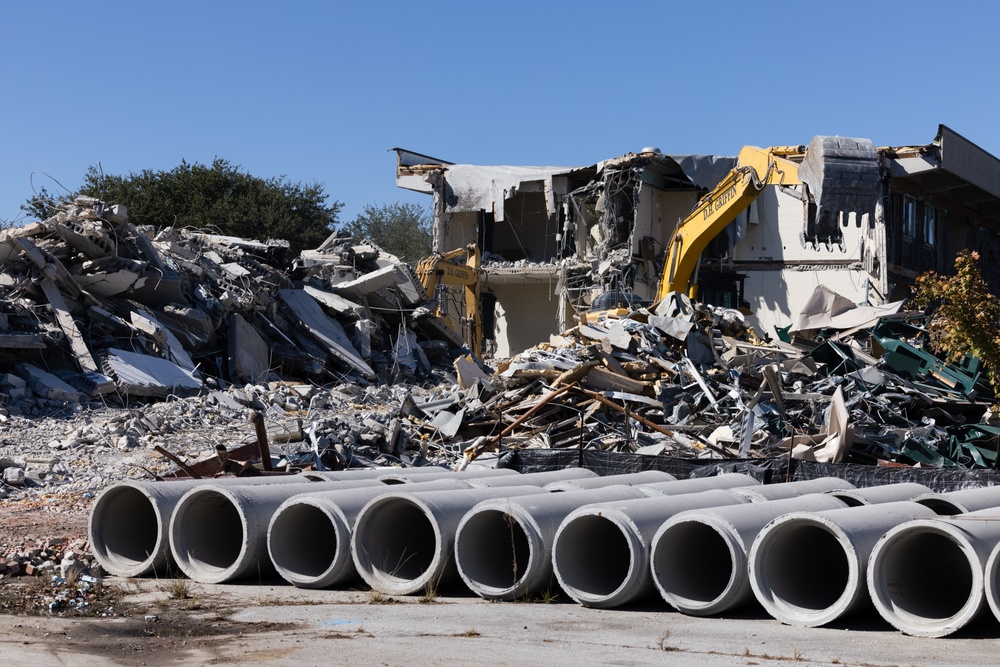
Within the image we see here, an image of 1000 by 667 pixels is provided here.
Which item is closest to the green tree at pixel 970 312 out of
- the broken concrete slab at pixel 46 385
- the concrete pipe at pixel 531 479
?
the concrete pipe at pixel 531 479

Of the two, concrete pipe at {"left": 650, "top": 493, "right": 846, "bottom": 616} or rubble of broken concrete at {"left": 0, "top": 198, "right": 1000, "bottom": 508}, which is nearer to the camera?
concrete pipe at {"left": 650, "top": 493, "right": 846, "bottom": 616}

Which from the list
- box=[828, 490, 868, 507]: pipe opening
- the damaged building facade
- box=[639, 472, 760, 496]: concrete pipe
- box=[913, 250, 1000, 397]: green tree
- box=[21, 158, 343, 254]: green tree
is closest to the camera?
box=[828, 490, 868, 507]: pipe opening

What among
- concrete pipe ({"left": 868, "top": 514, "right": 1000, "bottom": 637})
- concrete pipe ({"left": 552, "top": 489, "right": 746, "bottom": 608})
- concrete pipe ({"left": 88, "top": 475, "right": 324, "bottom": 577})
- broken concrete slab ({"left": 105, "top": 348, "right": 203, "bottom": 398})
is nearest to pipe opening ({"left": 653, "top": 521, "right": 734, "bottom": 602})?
concrete pipe ({"left": 552, "top": 489, "right": 746, "bottom": 608})

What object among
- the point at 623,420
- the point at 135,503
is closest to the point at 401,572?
the point at 135,503

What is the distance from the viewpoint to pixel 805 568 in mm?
7543

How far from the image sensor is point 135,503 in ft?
30.3

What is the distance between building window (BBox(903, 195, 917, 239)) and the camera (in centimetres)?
2947

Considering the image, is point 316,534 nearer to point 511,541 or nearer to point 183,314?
point 511,541

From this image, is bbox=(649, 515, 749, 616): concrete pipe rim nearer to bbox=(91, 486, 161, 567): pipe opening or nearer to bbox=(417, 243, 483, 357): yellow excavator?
bbox=(91, 486, 161, 567): pipe opening

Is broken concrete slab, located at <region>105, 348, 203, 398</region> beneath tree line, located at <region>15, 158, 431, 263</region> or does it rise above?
Result: beneath

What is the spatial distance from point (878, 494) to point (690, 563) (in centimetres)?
181

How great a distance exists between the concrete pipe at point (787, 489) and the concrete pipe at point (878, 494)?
406mm

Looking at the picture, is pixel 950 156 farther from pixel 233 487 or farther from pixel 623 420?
pixel 233 487

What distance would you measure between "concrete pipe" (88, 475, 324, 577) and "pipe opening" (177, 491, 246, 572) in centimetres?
13
